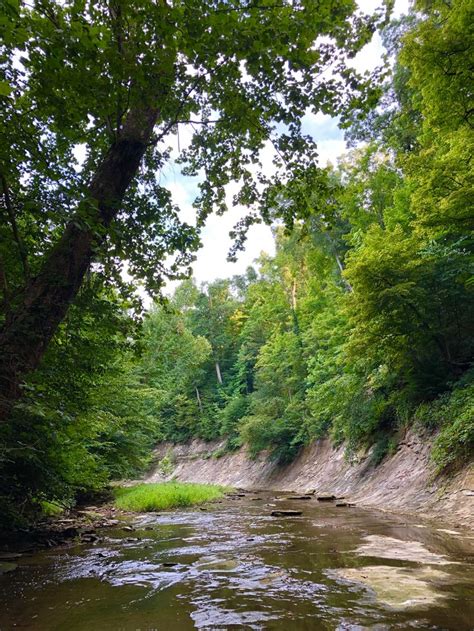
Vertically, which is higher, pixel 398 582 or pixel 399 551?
pixel 398 582

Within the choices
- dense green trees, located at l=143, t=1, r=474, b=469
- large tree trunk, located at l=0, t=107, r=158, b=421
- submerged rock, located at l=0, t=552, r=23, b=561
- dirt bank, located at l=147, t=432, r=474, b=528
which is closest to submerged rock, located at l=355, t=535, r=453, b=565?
dirt bank, located at l=147, t=432, r=474, b=528

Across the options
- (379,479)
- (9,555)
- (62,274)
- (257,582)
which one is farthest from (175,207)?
(379,479)

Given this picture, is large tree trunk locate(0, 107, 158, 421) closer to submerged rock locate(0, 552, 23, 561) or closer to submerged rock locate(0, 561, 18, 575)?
submerged rock locate(0, 561, 18, 575)

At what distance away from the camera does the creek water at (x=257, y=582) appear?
10.2 ft

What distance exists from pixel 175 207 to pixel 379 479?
10.3 metres

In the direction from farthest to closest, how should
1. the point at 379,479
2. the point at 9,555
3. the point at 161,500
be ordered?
the point at 161,500 → the point at 379,479 → the point at 9,555

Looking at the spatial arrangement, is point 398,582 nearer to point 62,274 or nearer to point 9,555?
point 62,274

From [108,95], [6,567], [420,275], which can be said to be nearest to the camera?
[108,95]

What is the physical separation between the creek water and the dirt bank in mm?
1165

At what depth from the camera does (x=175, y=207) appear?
6988 millimetres

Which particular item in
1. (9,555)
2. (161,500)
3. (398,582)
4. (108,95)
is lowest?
(161,500)

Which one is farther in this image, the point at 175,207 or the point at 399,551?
the point at 175,207

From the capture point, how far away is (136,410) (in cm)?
1606

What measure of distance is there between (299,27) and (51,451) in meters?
7.10
